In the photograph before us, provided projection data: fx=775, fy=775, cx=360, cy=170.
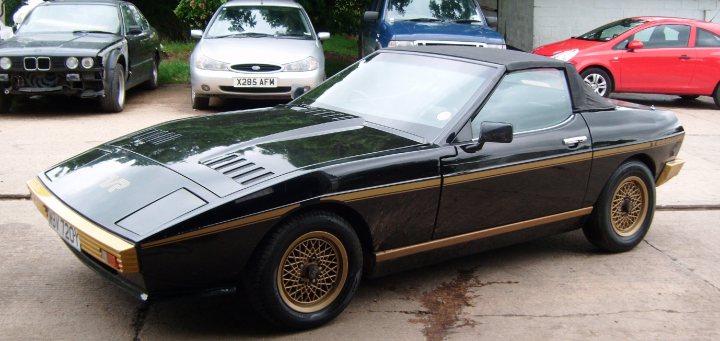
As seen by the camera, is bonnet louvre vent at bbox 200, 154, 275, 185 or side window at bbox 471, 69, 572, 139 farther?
side window at bbox 471, 69, 572, 139

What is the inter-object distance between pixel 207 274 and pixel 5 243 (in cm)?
218

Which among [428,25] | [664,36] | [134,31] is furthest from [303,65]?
[664,36]

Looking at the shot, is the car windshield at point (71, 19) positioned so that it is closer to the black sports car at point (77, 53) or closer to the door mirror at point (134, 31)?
the black sports car at point (77, 53)

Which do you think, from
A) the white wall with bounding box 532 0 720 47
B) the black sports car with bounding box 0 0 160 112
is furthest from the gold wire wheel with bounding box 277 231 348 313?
the white wall with bounding box 532 0 720 47

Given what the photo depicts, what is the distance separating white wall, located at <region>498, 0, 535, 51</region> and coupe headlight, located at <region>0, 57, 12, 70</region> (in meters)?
11.1

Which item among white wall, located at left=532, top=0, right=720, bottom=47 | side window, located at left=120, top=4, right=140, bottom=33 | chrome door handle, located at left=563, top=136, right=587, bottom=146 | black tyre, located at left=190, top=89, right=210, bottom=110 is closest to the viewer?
chrome door handle, located at left=563, top=136, right=587, bottom=146

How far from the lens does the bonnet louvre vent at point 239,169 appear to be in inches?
151

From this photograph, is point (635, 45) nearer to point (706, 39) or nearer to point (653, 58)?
point (653, 58)

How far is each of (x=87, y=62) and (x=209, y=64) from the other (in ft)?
4.95

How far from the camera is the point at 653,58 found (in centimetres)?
1264

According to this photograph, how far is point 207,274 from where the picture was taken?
3.64m

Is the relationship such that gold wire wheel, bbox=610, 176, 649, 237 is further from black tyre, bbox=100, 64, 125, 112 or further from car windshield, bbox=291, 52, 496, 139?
black tyre, bbox=100, 64, 125, 112

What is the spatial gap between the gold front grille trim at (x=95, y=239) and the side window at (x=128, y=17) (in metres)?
7.77

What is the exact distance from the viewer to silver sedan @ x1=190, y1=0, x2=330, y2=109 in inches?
391
